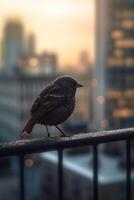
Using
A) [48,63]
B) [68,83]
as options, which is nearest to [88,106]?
[48,63]

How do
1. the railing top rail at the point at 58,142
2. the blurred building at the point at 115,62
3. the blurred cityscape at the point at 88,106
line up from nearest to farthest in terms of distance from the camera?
the railing top rail at the point at 58,142, the blurred cityscape at the point at 88,106, the blurred building at the point at 115,62

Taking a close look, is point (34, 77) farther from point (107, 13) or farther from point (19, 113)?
point (107, 13)

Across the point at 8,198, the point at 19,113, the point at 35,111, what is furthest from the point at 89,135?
the point at 19,113

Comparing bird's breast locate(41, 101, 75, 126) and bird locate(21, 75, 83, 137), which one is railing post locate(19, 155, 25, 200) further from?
bird's breast locate(41, 101, 75, 126)

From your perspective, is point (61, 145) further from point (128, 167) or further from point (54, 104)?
point (54, 104)

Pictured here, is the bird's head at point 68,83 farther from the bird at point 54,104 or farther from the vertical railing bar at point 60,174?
the vertical railing bar at point 60,174

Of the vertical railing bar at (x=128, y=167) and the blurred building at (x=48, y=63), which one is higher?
the vertical railing bar at (x=128, y=167)

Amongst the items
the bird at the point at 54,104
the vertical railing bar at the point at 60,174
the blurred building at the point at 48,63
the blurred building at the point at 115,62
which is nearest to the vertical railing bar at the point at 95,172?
the vertical railing bar at the point at 60,174

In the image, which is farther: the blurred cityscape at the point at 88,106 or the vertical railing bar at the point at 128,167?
the blurred cityscape at the point at 88,106

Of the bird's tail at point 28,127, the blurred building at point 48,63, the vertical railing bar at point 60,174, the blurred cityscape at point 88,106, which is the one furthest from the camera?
the blurred building at point 48,63
